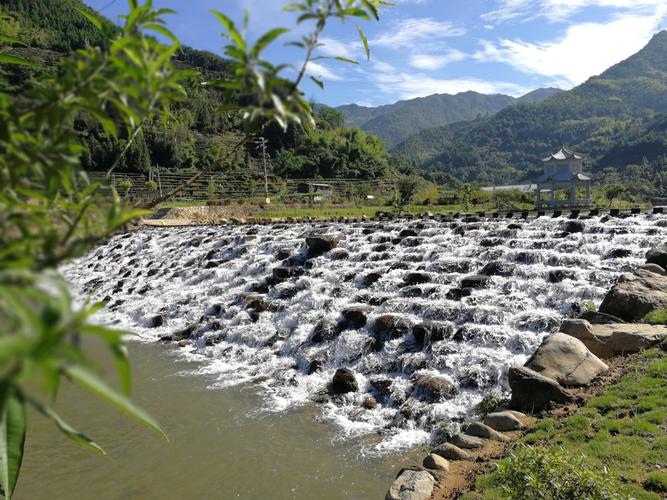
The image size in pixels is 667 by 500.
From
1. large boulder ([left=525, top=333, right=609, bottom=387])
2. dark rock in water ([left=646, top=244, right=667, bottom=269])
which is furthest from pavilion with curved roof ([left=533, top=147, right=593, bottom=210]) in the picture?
large boulder ([left=525, top=333, right=609, bottom=387])

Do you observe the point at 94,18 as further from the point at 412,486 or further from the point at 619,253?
the point at 619,253

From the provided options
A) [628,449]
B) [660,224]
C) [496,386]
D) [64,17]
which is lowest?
[496,386]

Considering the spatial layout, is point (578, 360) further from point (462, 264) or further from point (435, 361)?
point (462, 264)

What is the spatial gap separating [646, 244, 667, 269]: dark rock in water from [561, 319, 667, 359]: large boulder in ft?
9.96

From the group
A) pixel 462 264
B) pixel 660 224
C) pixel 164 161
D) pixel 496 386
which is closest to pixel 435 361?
pixel 496 386

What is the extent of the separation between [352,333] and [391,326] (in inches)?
31.2

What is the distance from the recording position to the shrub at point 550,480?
8.64ft

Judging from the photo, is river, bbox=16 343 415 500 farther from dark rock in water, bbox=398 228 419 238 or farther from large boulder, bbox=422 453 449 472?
dark rock in water, bbox=398 228 419 238

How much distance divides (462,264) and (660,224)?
5.44m

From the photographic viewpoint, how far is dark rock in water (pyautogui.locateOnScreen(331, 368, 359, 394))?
6853 mm

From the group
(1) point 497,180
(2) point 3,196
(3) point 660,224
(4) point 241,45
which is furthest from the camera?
(1) point 497,180

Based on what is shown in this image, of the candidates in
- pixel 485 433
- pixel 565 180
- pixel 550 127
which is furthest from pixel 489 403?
pixel 550 127

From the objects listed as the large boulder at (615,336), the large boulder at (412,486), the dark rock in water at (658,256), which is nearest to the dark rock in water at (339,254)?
the large boulder at (615,336)

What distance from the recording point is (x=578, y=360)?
5.63m
